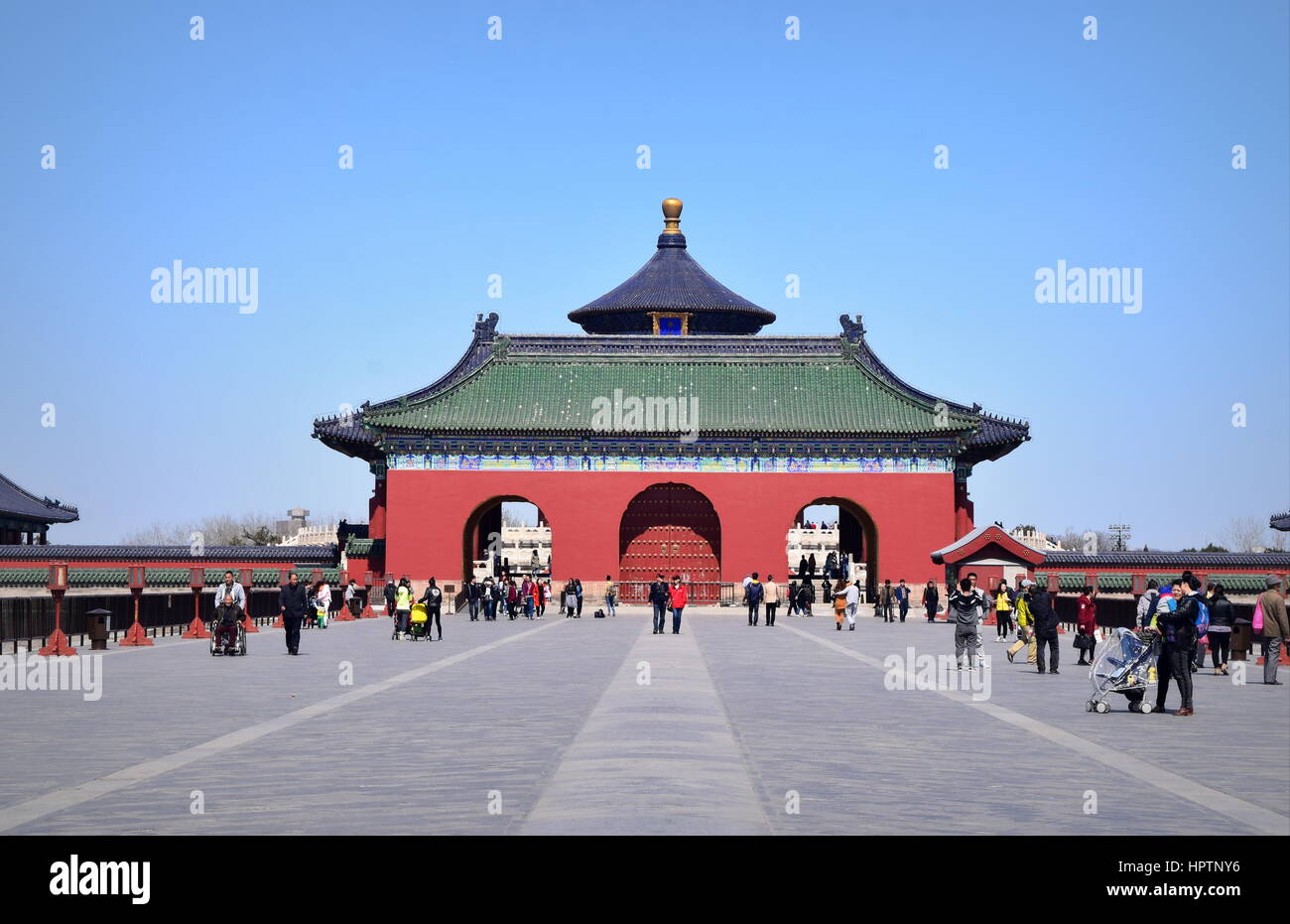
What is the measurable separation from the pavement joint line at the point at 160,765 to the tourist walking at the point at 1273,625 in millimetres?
11855

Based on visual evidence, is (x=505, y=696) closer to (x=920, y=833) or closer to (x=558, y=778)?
(x=558, y=778)

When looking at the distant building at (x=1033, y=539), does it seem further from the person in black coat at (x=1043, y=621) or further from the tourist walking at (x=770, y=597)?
the person in black coat at (x=1043, y=621)

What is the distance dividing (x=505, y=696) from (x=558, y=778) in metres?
6.75

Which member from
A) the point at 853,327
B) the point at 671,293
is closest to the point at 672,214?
the point at 671,293

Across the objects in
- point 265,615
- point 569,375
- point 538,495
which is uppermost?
point 569,375

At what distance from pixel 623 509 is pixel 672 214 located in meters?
27.1

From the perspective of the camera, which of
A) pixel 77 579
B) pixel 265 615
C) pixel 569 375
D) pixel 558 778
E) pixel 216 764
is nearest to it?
pixel 558 778

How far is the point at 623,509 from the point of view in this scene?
53.4m

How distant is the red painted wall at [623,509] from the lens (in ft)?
174

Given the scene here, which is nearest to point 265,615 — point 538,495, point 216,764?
point 538,495

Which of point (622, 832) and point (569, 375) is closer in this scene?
point (622, 832)

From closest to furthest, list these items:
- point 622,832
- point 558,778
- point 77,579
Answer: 1. point 622,832
2. point 558,778
3. point 77,579

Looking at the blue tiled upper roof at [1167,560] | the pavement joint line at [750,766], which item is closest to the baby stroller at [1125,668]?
the pavement joint line at [750,766]
